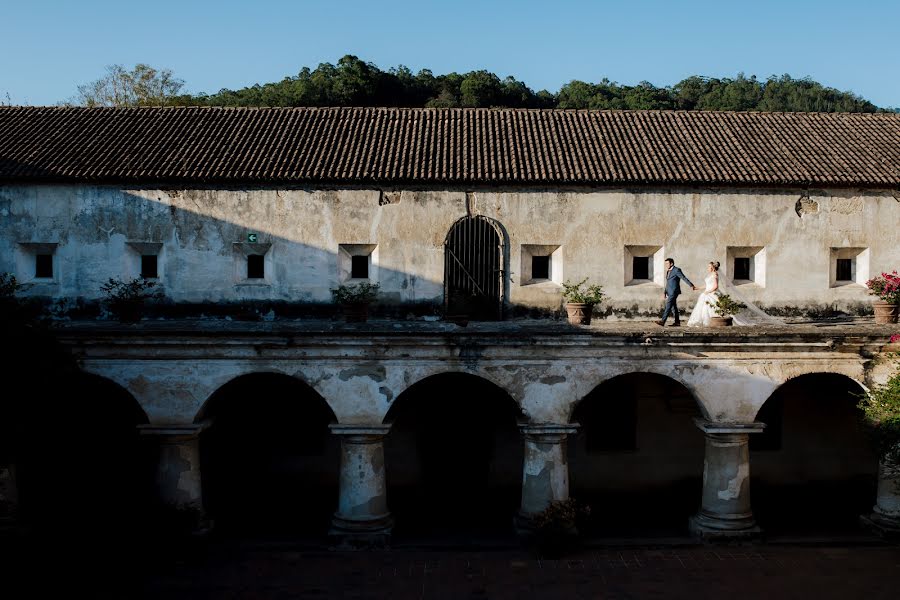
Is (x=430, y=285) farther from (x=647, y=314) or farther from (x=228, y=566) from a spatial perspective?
(x=228, y=566)

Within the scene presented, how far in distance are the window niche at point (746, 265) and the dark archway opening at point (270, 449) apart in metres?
9.78

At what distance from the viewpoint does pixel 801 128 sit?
1975 cm

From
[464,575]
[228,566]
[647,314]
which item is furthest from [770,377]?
[228,566]

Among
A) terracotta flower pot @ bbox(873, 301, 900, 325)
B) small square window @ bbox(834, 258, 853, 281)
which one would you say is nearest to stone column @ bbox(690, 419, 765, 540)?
terracotta flower pot @ bbox(873, 301, 900, 325)

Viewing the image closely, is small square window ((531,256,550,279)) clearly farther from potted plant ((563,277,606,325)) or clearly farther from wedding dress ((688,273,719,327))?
wedding dress ((688,273,719,327))

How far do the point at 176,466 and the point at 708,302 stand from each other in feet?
34.8

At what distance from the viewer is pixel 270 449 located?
17.7m

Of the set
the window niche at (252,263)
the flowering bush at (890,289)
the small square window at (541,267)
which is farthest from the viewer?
the small square window at (541,267)

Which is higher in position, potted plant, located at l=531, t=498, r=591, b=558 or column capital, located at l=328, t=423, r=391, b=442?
column capital, located at l=328, t=423, r=391, b=442

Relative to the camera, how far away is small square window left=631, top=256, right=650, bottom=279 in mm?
18188

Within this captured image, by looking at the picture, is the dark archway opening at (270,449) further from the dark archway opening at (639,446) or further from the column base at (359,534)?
the dark archway opening at (639,446)

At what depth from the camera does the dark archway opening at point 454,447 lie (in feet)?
58.1

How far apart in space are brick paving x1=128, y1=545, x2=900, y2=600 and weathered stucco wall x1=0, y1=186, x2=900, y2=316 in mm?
5715

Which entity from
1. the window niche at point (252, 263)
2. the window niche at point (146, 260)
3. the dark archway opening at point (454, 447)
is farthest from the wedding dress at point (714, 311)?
the window niche at point (146, 260)
